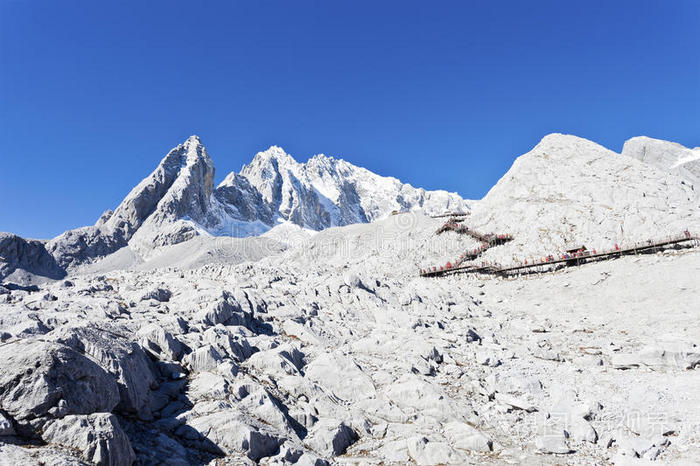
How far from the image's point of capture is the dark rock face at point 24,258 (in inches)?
3194

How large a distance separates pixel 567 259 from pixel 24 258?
10618 centimetres

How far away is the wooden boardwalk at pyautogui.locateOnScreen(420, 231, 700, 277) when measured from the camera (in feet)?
99.6

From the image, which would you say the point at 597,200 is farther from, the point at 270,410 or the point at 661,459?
the point at 270,410

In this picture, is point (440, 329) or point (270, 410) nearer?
point (270, 410)

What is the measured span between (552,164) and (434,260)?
25.2 meters

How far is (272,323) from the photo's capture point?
18172 mm

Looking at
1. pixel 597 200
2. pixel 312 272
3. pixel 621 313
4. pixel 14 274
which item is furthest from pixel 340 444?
pixel 14 274

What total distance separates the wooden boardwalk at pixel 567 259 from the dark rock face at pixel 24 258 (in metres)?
90.0

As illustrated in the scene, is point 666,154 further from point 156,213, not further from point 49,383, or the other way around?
point 156,213

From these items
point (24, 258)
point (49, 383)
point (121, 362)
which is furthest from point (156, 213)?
point (49, 383)

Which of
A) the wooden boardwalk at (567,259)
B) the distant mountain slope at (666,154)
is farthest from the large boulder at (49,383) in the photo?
the distant mountain slope at (666,154)

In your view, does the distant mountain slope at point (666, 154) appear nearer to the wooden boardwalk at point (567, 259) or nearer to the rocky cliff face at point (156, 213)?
the wooden boardwalk at point (567, 259)

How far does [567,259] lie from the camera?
3284cm

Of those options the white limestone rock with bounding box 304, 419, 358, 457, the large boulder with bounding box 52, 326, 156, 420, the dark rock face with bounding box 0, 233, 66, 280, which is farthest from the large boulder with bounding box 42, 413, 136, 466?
the dark rock face with bounding box 0, 233, 66, 280
